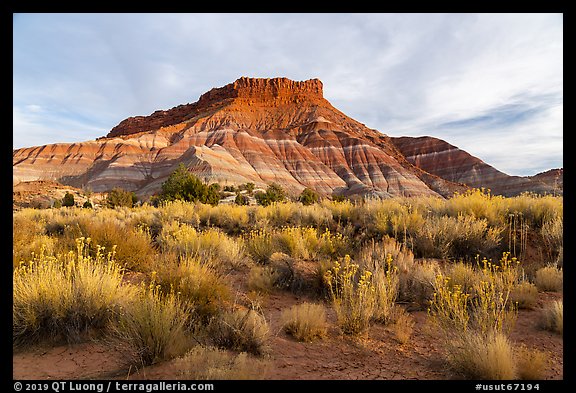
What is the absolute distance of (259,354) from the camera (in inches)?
143

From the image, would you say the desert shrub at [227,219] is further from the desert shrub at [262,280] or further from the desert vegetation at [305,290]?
the desert shrub at [262,280]

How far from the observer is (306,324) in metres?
4.24

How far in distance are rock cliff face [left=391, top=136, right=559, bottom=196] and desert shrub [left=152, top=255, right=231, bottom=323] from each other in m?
98.2

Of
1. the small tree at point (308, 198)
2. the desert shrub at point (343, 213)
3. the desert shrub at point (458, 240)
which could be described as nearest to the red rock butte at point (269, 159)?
the small tree at point (308, 198)

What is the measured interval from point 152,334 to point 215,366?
87 cm

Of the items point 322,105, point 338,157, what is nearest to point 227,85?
point 322,105

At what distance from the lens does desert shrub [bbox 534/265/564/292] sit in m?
5.68

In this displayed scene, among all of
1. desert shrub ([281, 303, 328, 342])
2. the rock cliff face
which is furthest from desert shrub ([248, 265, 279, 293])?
the rock cliff face

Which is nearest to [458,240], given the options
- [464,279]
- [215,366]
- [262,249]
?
[464,279]

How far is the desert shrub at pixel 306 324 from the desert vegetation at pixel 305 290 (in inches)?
0.7

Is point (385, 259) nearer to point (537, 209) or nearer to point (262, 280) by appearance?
point (262, 280)

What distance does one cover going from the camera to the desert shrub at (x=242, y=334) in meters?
3.66

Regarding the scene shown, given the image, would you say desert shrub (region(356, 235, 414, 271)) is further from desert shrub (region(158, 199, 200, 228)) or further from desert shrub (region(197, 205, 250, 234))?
desert shrub (region(158, 199, 200, 228))
